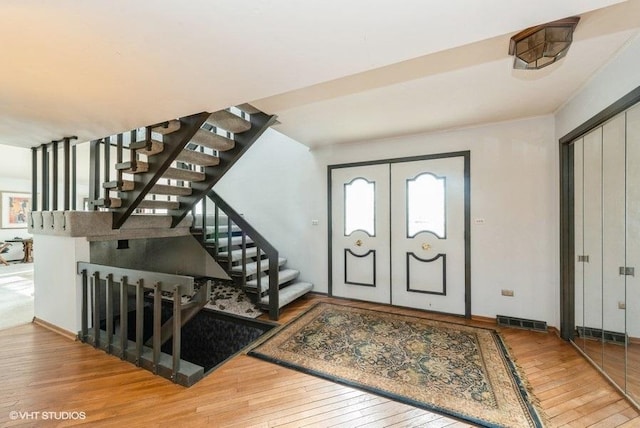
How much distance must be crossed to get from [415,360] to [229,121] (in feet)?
9.67

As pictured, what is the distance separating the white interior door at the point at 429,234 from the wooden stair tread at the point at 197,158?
246 cm

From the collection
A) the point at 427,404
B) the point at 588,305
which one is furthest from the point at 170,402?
the point at 588,305

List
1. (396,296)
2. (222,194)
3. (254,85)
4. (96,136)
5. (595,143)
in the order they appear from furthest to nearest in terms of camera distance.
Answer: (222,194), (396,296), (96,136), (595,143), (254,85)

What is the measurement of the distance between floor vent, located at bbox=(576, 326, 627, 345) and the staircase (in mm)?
3150

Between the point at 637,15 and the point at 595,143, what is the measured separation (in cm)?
119

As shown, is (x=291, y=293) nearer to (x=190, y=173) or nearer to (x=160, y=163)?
(x=190, y=173)

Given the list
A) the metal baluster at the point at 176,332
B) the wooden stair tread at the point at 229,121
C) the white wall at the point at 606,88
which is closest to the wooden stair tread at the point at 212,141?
the wooden stair tread at the point at 229,121

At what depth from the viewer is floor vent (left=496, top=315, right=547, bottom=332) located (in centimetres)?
302

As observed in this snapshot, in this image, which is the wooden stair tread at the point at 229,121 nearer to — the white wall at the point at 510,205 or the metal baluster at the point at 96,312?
the white wall at the point at 510,205

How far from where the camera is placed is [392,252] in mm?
3875

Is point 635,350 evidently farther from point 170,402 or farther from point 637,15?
point 170,402

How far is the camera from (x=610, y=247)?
216 centimetres

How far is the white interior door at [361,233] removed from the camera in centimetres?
395

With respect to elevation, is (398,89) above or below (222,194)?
above
